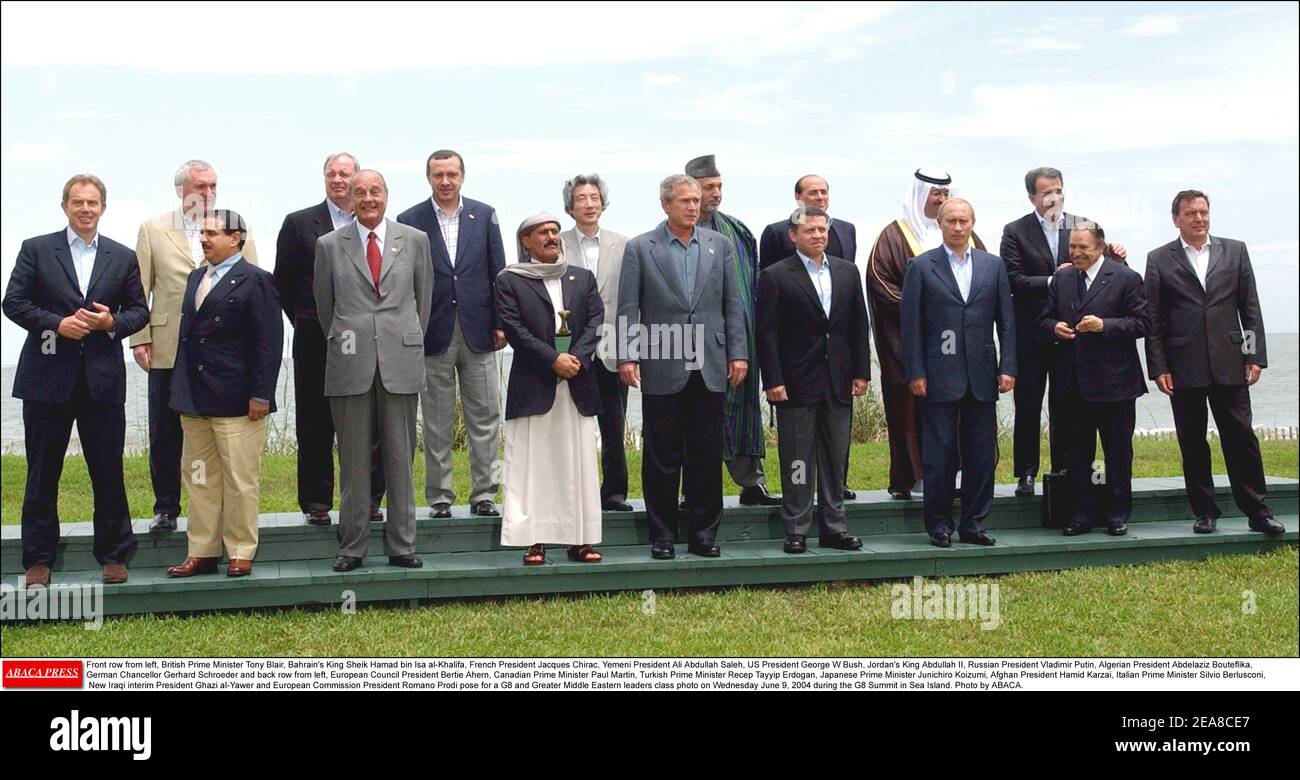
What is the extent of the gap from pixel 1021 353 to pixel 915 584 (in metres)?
1.67

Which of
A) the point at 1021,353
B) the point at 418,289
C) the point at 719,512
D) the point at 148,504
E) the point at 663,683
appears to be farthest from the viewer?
the point at 148,504

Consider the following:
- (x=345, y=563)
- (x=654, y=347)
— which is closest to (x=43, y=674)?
(x=345, y=563)

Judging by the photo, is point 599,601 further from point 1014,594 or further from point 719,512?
point 1014,594

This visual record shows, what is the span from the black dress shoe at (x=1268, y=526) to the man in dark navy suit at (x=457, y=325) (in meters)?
4.86

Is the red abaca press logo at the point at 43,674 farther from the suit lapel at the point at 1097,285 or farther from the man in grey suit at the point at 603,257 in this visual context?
the suit lapel at the point at 1097,285

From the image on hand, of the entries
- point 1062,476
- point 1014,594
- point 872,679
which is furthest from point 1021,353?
point 872,679

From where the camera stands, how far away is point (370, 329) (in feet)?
21.0

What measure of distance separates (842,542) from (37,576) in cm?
428

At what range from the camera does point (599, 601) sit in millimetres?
6746

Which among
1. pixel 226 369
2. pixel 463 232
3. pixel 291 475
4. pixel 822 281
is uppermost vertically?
pixel 463 232

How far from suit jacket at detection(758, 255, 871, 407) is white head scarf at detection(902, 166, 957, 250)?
110 cm

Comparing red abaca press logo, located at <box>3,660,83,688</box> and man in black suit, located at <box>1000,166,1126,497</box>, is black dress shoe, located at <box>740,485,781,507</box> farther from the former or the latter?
red abaca press logo, located at <box>3,660,83,688</box>

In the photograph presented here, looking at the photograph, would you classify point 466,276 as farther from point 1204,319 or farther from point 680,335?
point 1204,319

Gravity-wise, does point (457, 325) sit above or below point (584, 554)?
above
